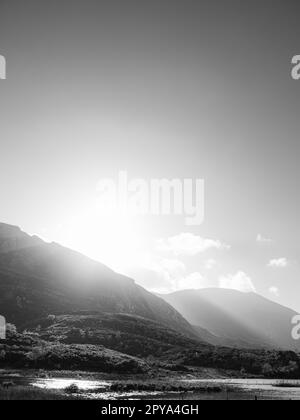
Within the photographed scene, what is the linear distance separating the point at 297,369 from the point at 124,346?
61.9 meters

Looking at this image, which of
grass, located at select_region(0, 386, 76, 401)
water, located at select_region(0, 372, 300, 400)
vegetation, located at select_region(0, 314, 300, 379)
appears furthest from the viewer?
vegetation, located at select_region(0, 314, 300, 379)

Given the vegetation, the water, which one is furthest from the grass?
the vegetation

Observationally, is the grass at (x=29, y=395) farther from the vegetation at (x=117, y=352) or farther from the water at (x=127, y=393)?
the vegetation at (x=117, y=352)

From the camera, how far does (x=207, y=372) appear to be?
5064 inches

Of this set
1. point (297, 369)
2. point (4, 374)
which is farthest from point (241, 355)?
point (4, 374)

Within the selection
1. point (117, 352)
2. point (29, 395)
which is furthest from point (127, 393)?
point (117, 352)

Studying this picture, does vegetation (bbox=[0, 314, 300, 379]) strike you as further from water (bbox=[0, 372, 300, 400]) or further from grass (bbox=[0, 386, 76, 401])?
grass (bbox=[0, 386, 76, 401])

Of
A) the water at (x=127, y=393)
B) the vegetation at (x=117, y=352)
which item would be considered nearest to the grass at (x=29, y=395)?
the water at (x=127, y=393)

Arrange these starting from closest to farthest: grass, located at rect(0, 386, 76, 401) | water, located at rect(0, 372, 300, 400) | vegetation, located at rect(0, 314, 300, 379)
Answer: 1. grass, located at rect(0, 386, 76, 401)
2. water, located at rect(0, 372, 300, 400)
3. vegetation, located at rect(0, 314, 300, 379)

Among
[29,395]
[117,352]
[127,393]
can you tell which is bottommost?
[117,352]

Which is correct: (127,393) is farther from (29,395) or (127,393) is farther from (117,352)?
(117,352)

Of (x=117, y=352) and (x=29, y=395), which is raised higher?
(x=29, y=395)
